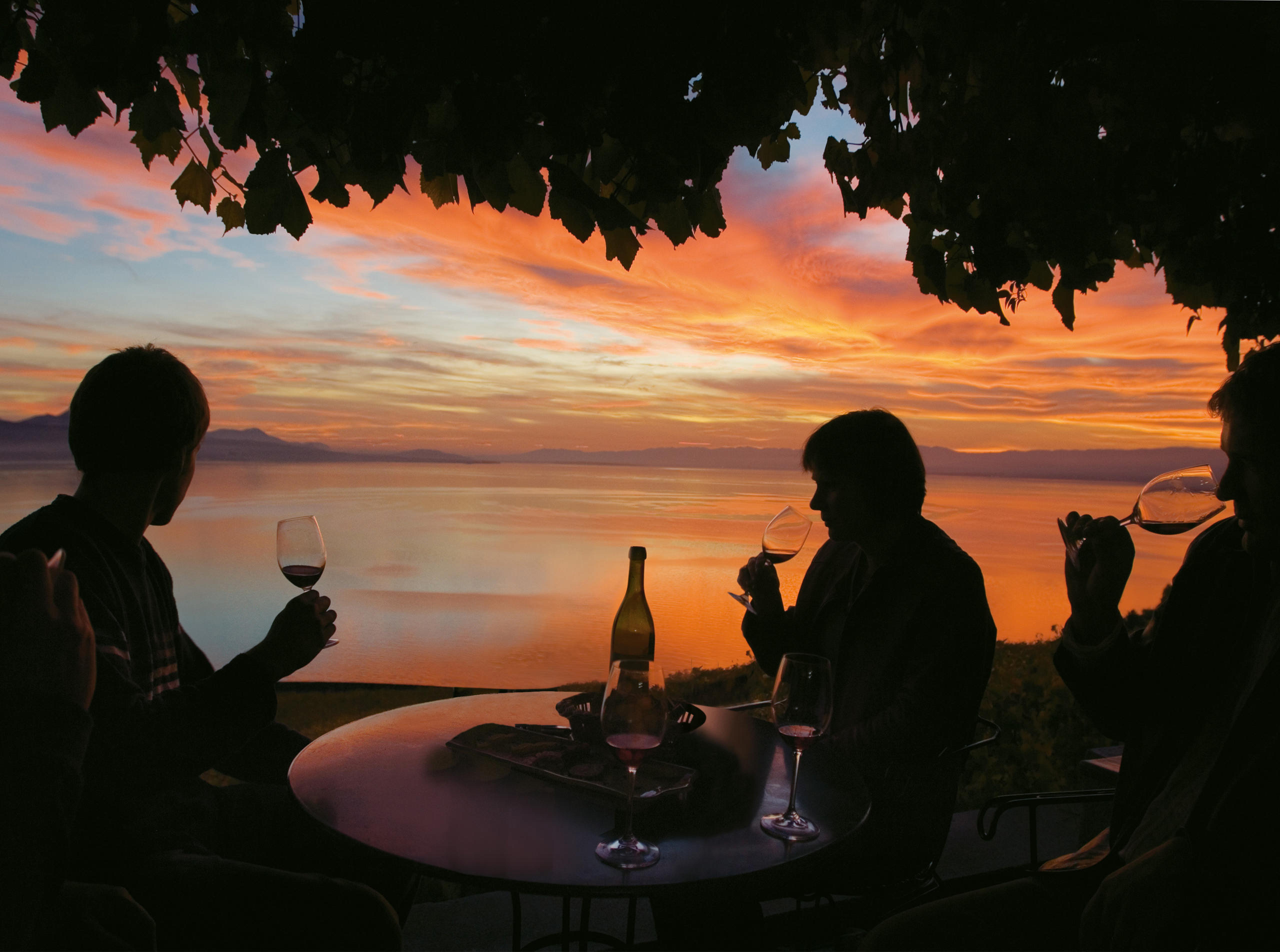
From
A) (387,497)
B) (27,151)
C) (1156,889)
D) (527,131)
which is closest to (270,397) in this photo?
(27,151)

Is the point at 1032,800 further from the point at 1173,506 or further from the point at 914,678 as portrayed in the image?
the point at 1173,506

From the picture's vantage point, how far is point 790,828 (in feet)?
4.34

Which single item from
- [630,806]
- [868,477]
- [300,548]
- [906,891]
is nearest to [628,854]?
[630,806]

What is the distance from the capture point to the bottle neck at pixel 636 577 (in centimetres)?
244

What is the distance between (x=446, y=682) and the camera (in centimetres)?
395

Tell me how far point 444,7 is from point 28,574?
0.96m

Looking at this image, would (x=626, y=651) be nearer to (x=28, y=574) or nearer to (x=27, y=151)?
(x=28, y=574)

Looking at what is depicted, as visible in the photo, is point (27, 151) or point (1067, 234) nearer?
point (1067, 234)

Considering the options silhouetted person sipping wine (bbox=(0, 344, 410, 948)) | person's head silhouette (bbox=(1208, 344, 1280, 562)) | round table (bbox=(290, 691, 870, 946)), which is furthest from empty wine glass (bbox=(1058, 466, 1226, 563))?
silhouetted person sipping wine (bbox=(0, 344, 410, 948))

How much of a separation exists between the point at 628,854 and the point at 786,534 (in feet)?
5.22

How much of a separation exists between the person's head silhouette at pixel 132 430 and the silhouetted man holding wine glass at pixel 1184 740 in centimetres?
183

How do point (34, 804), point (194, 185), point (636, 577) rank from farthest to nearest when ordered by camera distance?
point (636, 577)
point (194, 185)
point (34, 804)

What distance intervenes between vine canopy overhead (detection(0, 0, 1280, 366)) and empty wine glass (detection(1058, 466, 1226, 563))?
54 cm

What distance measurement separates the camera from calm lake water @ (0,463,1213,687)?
276cm
